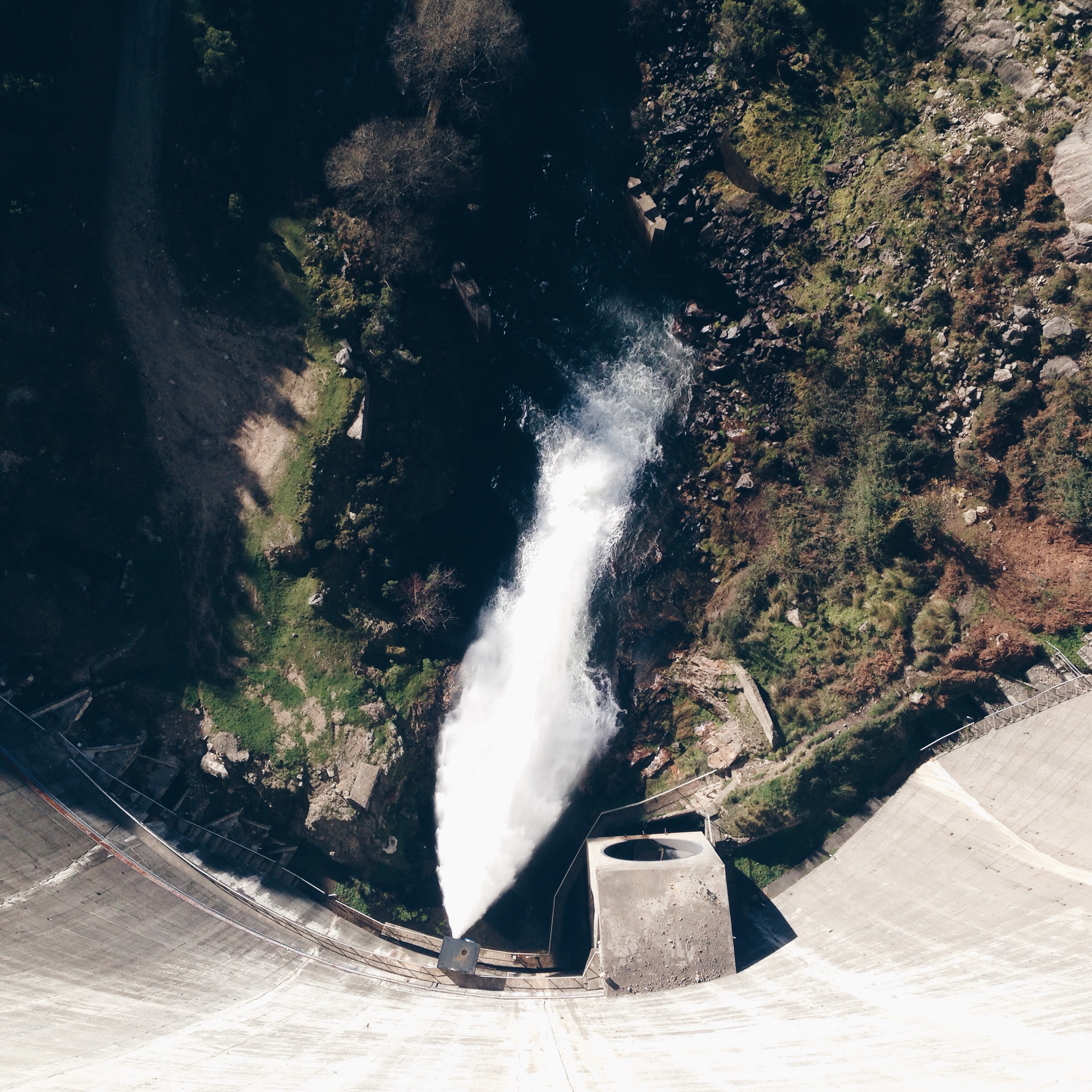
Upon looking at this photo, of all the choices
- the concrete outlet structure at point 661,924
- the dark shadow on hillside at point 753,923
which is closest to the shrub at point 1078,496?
the concrete outlet structure at point 661,924

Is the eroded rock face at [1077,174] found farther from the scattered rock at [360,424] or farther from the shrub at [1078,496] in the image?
the scattered rock at [360,424]

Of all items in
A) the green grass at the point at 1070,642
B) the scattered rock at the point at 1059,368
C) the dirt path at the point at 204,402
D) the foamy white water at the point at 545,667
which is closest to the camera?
the scattered rock at the point at 1059,368

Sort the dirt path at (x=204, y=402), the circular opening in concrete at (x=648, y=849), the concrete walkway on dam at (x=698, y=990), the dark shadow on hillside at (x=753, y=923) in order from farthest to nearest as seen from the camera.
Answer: the circular opening in concrete at (x=648, y=849), the dark shadow on hillside at (x=753, y=923), the dirt path at (x=204, y=402), the concrete walkway on dam at (x=698, y=990)

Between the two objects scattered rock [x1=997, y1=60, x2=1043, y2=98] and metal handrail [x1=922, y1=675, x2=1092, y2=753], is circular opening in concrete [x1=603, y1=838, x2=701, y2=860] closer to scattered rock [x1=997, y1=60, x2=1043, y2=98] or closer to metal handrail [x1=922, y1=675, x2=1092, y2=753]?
metal handrail [x1=922, y1=675, x2=1092, y2=753]

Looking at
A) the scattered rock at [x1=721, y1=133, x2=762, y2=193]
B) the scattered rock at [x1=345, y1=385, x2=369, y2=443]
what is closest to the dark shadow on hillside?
the scattered rock at [x1=345, y1=385, x2=369, y2=443]

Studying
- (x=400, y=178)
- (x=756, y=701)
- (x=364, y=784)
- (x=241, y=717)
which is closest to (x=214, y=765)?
(x=241, y=717)

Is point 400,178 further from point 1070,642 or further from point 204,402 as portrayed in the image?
point 1070,642
